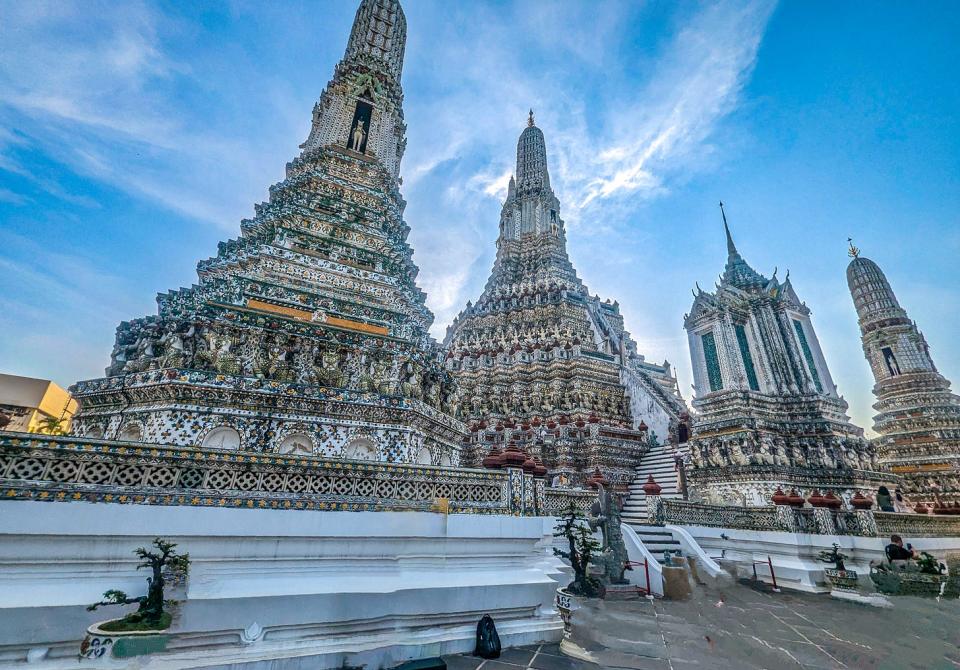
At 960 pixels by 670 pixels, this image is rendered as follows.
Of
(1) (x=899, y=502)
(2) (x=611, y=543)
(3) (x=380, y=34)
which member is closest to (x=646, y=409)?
(1) (x=899, y=502)

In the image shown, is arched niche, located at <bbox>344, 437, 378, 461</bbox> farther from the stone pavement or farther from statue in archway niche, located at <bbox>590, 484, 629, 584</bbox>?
statue in archway niche, located at <bbox>590, 484, 629, 584</bbox>

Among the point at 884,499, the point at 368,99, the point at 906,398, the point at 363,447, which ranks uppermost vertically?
the point at 368,99

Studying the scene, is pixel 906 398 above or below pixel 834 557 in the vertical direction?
above

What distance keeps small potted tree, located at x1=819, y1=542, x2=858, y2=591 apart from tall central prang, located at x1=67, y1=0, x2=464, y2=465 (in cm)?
1017

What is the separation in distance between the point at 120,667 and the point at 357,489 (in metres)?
2.78

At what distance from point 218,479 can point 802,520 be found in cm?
1490

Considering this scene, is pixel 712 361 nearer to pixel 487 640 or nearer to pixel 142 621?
pixel 487 640

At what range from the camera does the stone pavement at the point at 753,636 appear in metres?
5.36

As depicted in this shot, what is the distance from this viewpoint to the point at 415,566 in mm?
5844

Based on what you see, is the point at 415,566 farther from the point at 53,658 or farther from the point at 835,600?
the point at 835,600

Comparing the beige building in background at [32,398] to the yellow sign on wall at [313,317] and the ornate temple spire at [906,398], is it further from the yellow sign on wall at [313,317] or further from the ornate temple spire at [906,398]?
the ornate temple spire at [906,398]

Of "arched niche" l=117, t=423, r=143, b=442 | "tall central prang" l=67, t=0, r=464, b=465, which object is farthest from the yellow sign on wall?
"arched niche" l=117, t=423, r=143, b=442

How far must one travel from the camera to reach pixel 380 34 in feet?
74.9

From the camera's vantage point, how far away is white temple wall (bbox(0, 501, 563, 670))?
4215 mm
